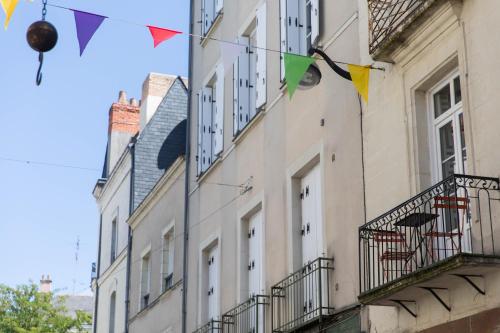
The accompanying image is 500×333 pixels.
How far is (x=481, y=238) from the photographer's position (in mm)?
9812

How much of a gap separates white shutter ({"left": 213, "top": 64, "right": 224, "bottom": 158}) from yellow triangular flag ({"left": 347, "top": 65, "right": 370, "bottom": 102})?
643 cm

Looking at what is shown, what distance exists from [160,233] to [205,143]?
3544mm

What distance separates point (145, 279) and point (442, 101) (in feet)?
43.1

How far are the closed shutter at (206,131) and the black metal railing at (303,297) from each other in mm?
5059

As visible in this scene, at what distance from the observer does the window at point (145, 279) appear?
75.9 feet

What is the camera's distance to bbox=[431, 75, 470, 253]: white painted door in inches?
411

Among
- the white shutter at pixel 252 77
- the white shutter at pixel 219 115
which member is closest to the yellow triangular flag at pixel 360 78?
the white shutter at pixel 252 77

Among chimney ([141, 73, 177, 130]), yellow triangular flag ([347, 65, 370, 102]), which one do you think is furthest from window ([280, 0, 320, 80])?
chimney ([141, 73, 177, 130])

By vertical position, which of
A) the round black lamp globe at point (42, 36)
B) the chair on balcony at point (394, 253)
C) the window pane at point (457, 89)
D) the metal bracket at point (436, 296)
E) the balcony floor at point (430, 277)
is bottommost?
the metal bracket at point (436, 296)

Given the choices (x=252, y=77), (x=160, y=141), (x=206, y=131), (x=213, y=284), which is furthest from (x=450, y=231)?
(x=160, y=141)

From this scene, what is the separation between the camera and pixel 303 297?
14.0 metres

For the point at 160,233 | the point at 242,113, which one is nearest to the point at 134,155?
the point at 160,233

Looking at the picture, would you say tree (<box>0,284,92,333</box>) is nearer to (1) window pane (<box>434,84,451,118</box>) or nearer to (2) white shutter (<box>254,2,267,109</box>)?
(2) white shutter (<box>254,2,267,109</box>)

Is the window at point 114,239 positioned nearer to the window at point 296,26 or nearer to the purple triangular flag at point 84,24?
the window at point 296,26
